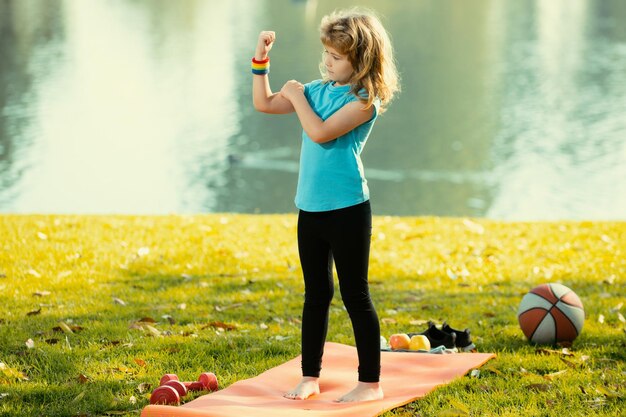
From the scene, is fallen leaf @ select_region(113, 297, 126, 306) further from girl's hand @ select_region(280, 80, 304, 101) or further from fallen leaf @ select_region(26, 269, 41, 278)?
girl's hand @ select_region(280, 80, 304, 101)

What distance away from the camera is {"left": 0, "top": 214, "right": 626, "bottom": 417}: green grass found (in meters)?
4.43

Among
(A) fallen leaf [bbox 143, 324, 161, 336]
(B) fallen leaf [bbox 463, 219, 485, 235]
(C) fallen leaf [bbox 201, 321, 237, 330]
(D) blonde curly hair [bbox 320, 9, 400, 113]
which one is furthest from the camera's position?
(B) fallen leaf [bbox 463, 219, 485, 235]

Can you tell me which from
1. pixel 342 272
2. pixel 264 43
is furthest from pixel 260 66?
pixel 342 272

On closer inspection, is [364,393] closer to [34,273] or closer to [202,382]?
[202,382]

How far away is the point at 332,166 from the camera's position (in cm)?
405

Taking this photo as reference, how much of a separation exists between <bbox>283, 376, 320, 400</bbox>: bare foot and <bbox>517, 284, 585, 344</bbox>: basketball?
1626mm

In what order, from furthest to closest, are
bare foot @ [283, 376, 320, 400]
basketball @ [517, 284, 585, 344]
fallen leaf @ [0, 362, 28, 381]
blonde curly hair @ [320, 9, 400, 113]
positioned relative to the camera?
basketball @ [517, 284, 585, 344] < fallen leaf @ [0, 362, 28, 381] < bare foot @ [283, 376, 320, 400] < blonde curly hair @ [320, 9, 400, 113]

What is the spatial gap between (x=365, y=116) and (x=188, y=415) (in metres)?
1.53

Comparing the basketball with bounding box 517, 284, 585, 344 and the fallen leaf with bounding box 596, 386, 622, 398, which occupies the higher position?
the basketball with bounding box 517, 284, 585, 344

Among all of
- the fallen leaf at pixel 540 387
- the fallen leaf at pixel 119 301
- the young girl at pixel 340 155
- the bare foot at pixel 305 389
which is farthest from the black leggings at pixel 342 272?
the fallen leaf at pixel 119 301

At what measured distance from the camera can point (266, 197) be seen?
25.8 metres

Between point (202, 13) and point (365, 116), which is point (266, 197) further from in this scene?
point (202, 13)

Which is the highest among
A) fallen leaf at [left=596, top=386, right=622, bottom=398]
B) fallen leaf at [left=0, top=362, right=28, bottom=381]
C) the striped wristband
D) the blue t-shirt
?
the striped wristband

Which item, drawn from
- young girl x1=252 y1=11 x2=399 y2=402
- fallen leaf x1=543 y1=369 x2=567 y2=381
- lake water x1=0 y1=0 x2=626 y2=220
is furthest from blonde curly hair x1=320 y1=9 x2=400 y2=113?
lake water x1=0 y1=0 x2=626 y2=220
